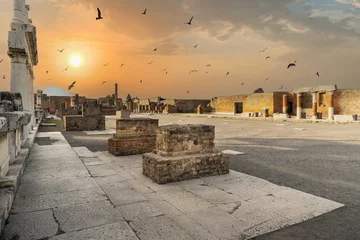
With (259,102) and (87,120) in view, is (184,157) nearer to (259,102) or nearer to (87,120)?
(87,120)

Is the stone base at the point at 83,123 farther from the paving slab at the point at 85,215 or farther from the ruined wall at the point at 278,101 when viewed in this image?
the ruined wall at the point at 278,101

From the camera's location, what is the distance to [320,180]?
459 cm

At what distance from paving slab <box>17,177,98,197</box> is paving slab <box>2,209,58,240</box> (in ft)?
2.85

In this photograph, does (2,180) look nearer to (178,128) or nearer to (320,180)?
(178,128)

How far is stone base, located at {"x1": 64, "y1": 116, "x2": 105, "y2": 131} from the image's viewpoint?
15.0m

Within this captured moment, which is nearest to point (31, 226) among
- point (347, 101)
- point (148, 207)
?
point (148, 207)

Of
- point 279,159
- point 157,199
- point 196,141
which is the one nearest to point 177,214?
point 157,199

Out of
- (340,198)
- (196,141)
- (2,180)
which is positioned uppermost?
(196,141)

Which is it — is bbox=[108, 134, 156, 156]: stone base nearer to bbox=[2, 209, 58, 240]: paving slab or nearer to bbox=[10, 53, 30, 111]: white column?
bbox=[10, 53, 30, 111]: white column

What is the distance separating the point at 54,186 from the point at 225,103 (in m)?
41.4

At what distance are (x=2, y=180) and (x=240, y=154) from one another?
19.0 feet

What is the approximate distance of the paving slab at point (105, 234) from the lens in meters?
2.47

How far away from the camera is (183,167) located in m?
4.52

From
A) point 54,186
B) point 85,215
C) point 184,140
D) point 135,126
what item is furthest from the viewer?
point 135,126
